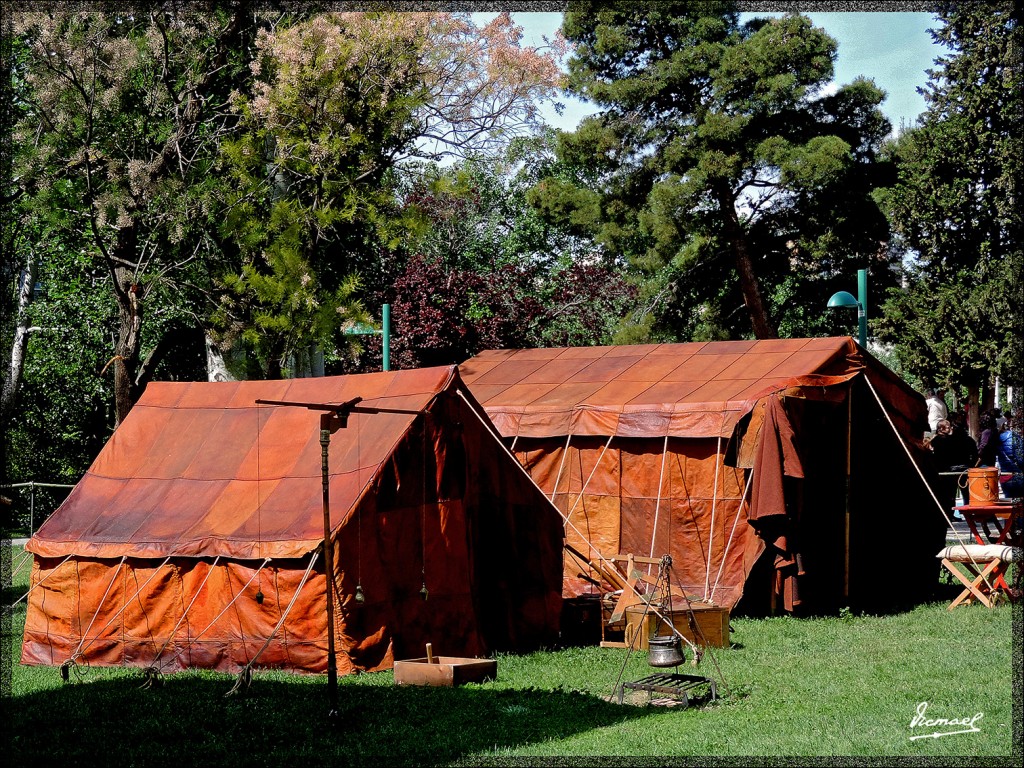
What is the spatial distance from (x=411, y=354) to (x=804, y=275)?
34.3 feet

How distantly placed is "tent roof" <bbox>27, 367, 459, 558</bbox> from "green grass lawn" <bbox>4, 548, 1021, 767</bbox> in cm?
114

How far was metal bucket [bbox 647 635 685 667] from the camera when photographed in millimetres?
8531

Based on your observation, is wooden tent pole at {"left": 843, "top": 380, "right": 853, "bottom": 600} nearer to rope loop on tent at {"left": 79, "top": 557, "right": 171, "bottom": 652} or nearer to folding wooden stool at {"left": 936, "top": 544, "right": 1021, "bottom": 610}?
folding wooden stool at {"left": 936, "top": 544, "right": 1021, "bottom": 610}

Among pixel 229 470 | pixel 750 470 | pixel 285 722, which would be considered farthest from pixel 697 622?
pixel 229 470

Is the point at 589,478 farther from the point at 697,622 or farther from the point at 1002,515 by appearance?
the point at 1002,515

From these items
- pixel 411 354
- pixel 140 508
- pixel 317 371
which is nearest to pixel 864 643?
pixel 140 508

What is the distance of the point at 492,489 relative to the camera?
11.3 metres

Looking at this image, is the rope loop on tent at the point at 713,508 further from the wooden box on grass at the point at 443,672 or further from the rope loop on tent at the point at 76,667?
the rope loop on tent at the point at 76,667

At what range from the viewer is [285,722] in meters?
8.13

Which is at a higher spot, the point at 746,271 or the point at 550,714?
the point at 746,271

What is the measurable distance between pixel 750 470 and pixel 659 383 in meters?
2.07

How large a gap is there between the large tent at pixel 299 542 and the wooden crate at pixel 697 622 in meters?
0.89

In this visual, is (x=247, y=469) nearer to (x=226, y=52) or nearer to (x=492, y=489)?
(x=492, y=489)
